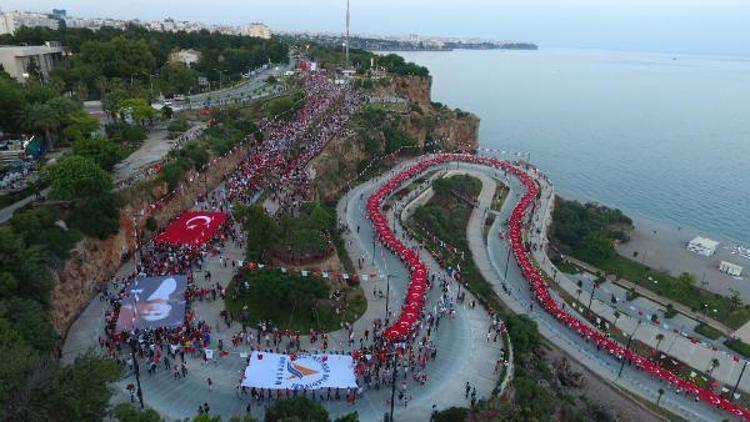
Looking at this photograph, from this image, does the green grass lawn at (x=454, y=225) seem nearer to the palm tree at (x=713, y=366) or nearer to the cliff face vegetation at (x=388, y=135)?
the cliff face vegetation at (x=388, y=135)

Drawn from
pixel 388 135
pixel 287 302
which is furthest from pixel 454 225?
pixel 287 302

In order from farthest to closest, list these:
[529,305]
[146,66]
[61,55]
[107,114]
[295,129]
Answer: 1. [61,55]
2. [146,66]
3. [295,129]
4. [107,114]
5. [529,305]

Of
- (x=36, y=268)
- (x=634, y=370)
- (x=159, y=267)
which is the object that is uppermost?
(x=36, y=268)

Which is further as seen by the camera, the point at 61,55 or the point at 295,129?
the point at 61,55

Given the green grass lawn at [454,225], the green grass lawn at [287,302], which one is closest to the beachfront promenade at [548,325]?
the green grass lawn at [454,225]

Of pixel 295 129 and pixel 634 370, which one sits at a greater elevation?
pixel 295 129

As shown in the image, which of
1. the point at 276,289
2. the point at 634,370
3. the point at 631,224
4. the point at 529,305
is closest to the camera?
the point at 276,289

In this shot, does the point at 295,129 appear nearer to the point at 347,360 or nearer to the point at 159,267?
the point at 159,267

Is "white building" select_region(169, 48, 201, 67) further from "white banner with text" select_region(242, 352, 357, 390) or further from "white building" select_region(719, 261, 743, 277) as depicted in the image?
"white building" select_region(719, 261, 743, 277)

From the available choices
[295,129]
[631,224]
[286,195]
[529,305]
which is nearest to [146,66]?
[295,129]
